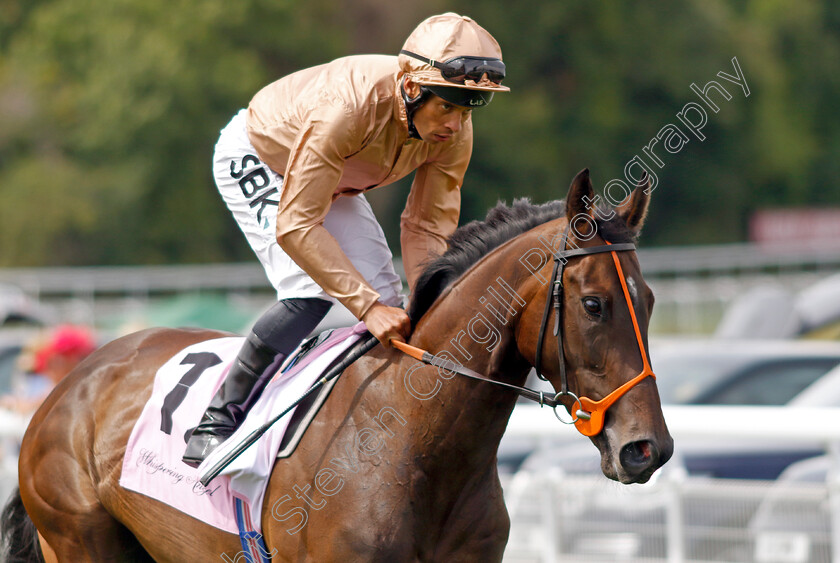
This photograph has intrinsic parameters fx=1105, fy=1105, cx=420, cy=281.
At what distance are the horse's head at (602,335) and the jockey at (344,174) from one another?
48 cm

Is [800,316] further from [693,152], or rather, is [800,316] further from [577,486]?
[693,152]

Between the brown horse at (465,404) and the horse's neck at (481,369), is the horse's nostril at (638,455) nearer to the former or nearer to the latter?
the brown horse at (465,404)

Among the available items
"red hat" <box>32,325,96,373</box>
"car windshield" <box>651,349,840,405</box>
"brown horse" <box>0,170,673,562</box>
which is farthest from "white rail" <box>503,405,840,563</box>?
"red hat" <box>32,325,96,373</box>

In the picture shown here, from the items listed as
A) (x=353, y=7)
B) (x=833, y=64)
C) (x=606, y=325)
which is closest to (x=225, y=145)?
(x=606, y=325)

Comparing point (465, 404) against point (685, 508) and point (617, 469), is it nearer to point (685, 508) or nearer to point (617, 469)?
point (617, 469)

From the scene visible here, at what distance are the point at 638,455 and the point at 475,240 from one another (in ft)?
2.75

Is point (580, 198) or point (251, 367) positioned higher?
point (580, 198)

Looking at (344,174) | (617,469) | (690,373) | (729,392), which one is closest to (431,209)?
(344,174)

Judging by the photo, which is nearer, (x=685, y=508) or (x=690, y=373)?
(x=685, y=508)

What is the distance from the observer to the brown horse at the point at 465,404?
2.88 meters

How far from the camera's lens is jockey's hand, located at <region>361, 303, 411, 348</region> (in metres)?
3.23

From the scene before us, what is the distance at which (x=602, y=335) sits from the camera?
9.45 feet

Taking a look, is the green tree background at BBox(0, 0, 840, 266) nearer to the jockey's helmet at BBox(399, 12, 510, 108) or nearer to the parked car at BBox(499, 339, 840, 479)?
the parked car at BBox(499, 339, 840, 479)

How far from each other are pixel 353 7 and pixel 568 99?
20.2 ft
